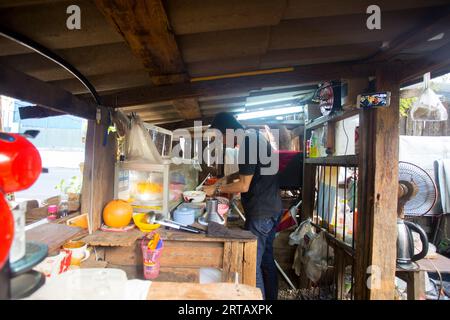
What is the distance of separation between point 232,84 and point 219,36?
0.71 metres

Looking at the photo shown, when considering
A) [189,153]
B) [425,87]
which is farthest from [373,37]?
[189,153]

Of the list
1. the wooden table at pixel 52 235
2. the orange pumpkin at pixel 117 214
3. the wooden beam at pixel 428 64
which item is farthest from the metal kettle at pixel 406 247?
the wooden table at pixel 52 235

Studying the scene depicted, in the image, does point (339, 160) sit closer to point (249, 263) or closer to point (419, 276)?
point (419, 276)

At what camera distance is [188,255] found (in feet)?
7.68

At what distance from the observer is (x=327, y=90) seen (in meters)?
3.20

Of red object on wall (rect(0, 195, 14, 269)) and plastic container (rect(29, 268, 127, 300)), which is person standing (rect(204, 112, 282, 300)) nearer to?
plastic container (rect(29, 268, 127, 300))

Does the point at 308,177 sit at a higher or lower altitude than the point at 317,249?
higher

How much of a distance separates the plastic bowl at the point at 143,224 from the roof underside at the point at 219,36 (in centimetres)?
130

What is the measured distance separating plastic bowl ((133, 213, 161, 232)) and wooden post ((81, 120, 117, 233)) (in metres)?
0.36

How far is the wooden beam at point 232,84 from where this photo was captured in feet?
7.78

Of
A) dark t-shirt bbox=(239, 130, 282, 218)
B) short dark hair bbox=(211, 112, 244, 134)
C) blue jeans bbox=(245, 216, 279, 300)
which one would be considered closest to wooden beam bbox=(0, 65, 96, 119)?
short dark hair bbox=(211, 112, 244, 134)
